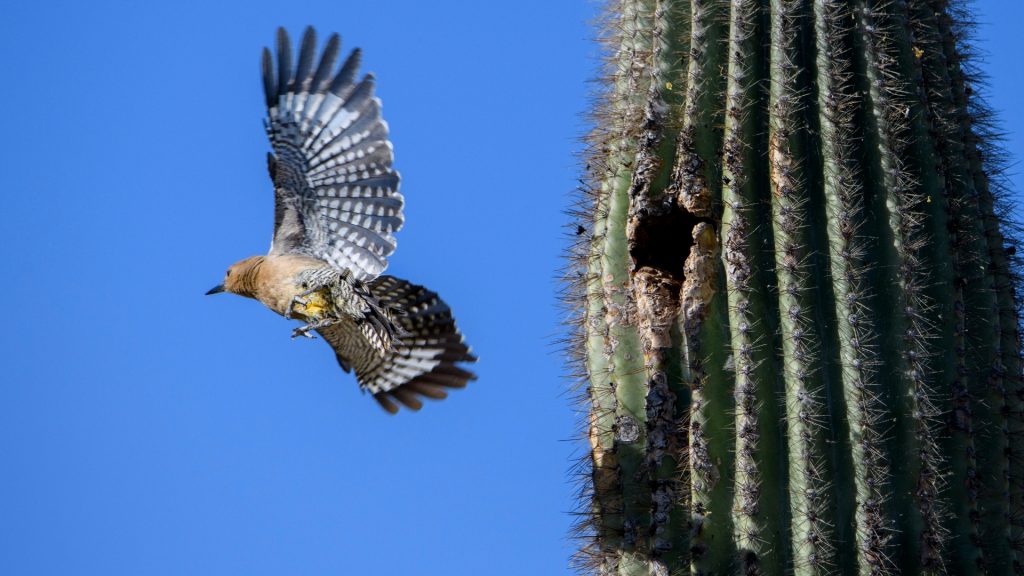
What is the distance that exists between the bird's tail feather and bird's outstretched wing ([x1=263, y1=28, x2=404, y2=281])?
0.53 m

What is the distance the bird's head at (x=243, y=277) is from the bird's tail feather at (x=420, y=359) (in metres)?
0.82

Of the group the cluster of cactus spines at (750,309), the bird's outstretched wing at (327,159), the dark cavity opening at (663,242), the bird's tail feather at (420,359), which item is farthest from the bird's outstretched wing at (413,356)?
the cluster of cactus spines at (750,309)

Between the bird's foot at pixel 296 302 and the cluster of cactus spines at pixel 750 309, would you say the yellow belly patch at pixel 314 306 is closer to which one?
the bird's foot at pixel 296 302

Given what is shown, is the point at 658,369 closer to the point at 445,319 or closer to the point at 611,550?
the point at 611,550

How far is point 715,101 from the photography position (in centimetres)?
381

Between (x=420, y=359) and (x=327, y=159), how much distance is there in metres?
1.34

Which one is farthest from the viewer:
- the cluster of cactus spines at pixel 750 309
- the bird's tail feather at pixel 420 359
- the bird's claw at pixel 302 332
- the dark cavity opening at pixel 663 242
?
the bird's tail feather at pixel 420 359

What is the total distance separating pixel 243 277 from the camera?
7.30 meters

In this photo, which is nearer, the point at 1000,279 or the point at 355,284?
the point at 1000,279

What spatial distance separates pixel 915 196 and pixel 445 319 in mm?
4130

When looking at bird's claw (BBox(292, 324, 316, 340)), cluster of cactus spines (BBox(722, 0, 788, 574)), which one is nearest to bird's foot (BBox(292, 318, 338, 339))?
bird's claw (BBox(292, 324, 316, 340))

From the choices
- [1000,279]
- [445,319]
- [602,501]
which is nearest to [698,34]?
[1000,279]

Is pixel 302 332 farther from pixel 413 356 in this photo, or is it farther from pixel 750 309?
pixel 750 309

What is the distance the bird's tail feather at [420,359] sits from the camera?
7.38m
